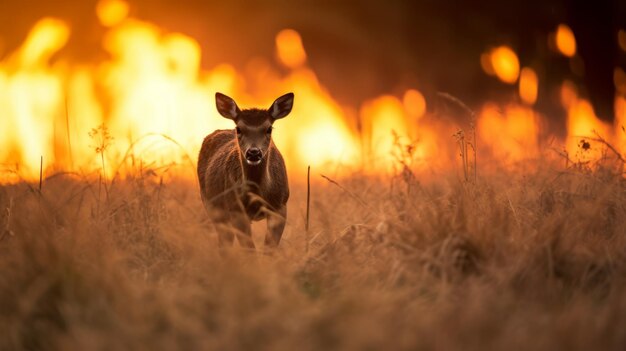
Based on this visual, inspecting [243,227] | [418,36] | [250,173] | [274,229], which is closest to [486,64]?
[418,36]

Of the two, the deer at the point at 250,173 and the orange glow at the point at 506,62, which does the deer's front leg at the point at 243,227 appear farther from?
the orange glow at the point at 506,62

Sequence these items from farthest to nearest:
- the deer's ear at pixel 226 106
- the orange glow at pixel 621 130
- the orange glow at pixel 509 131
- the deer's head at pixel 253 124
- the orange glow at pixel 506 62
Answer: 1. the orange glow at pixel 506 62
2. the orange glow at pixel 509 131
3. the orange glow at pixel 621 130
4. the deer's ear at pixel 226 106
5. the deer's head at pixel 253 124

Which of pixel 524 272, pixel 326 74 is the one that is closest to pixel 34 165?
pixel 524 272

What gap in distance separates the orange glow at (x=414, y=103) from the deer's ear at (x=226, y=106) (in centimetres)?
618

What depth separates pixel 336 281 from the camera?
15.1 feet

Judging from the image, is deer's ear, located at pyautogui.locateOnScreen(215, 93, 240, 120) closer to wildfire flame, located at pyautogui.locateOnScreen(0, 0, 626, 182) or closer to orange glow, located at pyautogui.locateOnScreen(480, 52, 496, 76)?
wildfire flame, located at pyautogui.locateOnScreen(0, 0, 626, 182)

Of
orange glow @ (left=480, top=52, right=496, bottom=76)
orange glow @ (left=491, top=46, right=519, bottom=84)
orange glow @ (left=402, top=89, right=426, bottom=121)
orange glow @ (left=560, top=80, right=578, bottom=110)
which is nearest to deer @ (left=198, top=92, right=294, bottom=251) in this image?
orange glow @ (left=491, top=46, right=519, bottom=84)

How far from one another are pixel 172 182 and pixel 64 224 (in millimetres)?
3271

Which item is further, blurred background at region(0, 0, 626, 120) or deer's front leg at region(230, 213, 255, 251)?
blurred background at region(0, 0, 626, 120)

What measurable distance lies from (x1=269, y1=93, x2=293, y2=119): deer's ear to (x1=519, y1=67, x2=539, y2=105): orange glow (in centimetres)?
384

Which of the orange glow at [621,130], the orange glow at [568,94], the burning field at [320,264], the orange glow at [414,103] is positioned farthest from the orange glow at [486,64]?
the burning field at [320,264]

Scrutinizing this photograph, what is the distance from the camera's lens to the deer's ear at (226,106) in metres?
7.16

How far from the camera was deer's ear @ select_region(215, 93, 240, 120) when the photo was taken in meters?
7.16

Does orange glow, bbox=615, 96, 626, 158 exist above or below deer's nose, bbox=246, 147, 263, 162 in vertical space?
above
